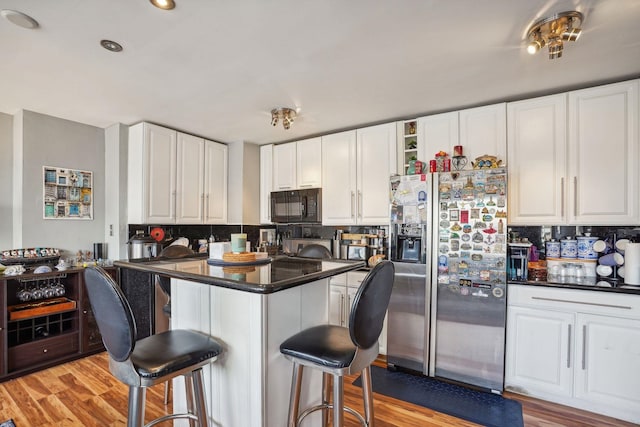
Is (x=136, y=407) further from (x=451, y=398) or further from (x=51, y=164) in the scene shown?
(x=51, y=164)

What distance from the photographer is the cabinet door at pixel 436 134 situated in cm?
291

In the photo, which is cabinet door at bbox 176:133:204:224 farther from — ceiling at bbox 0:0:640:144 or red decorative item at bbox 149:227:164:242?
ceiling at bbox 0:0:640:144

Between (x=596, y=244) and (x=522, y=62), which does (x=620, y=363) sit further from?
(x=522, y=62)

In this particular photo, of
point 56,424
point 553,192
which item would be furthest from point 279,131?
point 56,424

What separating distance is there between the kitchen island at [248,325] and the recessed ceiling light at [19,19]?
4.45ft

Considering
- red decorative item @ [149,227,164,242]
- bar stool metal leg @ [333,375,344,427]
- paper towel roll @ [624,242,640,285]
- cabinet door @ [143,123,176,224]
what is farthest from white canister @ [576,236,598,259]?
red decorative item @ [149,227,164,242]

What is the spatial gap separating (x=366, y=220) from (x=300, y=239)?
3.11 ft

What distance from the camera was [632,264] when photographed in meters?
2.23

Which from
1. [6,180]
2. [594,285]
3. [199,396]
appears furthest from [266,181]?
[594,285]

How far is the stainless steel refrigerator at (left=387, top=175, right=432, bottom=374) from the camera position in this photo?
2703mm

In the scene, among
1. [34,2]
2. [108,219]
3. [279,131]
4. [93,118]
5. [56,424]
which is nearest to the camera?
[34,2]

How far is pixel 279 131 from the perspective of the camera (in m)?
3.73

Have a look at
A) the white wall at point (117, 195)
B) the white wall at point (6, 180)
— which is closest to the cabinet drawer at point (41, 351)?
the white wall at point (117, 195)

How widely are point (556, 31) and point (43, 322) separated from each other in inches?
172
